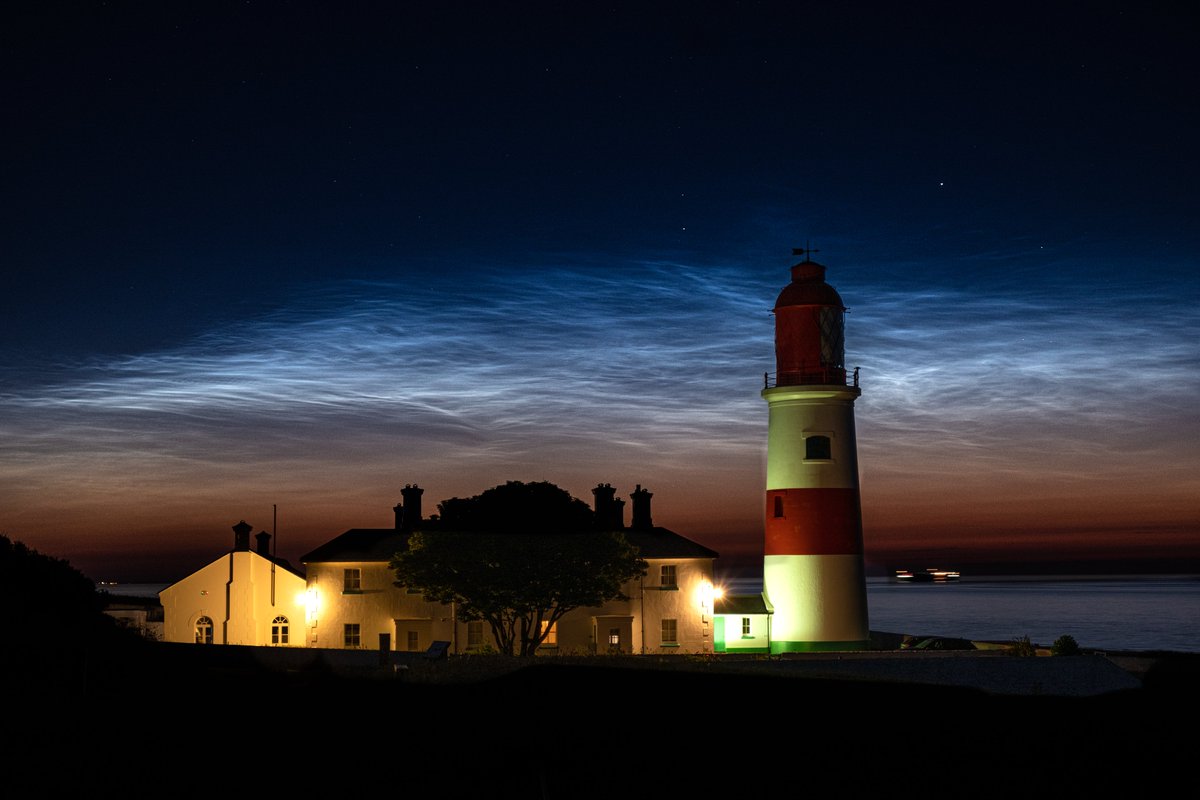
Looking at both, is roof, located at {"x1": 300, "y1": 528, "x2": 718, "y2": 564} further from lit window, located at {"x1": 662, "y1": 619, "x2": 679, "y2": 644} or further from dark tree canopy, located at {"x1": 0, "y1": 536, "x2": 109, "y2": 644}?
dark tree canopy, located at {"x1": 0, "y1": 536, "x2": 109, "y2": 644}

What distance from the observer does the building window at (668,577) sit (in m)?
50.5

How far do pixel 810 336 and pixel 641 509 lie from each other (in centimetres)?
1155

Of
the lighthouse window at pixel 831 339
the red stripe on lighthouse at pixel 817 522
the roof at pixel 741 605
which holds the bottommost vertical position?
the roof at pixel 741 605

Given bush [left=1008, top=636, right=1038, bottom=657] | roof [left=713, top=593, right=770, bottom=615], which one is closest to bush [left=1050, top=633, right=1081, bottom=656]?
bush [left=1008, top=636, right=1038, bottom=657]

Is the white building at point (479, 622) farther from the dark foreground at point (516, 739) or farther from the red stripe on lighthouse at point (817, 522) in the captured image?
the dark foreground at point (516, 739)

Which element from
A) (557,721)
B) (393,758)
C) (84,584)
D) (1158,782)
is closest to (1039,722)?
(1158,782)

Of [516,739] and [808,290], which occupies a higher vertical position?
[808,290]

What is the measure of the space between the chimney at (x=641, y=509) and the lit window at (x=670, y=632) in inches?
180

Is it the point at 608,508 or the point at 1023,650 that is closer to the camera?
the point at 1023,650

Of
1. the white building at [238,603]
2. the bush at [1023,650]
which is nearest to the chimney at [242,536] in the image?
the white building at [238,603]

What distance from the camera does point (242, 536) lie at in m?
53.2

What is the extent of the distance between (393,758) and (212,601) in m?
37.1

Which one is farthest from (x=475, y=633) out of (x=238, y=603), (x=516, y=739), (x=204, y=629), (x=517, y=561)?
(x=516, y=739)

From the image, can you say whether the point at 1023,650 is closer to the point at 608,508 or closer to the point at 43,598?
the point at 608,508
